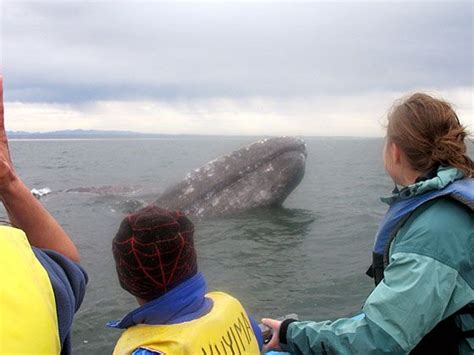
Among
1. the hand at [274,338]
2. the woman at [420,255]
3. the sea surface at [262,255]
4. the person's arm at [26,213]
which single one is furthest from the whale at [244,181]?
the person's arm at [26,213]

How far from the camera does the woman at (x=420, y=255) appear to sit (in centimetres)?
261

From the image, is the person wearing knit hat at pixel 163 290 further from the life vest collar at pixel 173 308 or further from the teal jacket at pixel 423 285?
the teal jacket at pixel 423 285

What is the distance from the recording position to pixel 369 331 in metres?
2.69

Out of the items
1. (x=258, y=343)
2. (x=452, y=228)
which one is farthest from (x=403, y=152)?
(x=258, y=343)

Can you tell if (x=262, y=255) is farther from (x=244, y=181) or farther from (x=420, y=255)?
(x=420, y=255)

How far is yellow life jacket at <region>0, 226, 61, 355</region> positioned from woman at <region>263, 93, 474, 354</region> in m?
1.63

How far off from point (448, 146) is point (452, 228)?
47 cm

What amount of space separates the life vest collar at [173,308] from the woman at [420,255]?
78cm

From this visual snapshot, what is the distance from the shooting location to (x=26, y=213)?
2277 mm

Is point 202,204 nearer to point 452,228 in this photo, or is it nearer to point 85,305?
point 85,305

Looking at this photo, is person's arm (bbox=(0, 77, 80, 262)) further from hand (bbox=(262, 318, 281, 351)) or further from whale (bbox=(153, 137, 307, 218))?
whale (bbox=(153, 137, 307, 218))

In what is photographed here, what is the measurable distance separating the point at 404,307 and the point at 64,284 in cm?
157

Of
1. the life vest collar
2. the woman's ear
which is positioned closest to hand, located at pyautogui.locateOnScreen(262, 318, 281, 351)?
the life vest collar

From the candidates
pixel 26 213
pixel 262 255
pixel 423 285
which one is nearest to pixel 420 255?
pixel 423 285
